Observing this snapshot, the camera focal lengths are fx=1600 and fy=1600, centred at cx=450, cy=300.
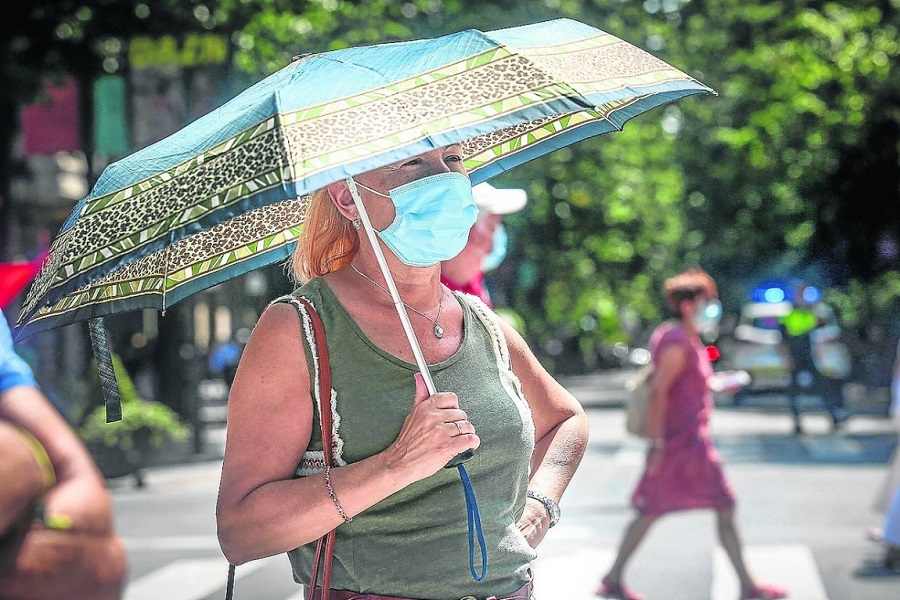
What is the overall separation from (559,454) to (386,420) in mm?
667

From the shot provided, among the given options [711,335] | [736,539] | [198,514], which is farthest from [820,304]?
[736,539]

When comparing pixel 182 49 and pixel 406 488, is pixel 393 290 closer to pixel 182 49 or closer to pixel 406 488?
pixel 406 488

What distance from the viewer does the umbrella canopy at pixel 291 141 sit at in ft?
9.32

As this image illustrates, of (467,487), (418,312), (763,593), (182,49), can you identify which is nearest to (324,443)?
(467,487)

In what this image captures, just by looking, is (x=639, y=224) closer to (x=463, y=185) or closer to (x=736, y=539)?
(x=736, y=539)

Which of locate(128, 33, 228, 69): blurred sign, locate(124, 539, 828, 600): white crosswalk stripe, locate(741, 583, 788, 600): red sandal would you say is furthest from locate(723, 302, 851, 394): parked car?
locate(741, 583, 788, 600): red sandal

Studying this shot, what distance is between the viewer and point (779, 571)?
10289 mm

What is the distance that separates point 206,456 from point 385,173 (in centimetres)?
1756

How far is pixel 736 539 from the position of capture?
30.4 feet

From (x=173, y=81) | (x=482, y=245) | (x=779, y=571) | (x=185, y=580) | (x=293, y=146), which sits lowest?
(x=779, y=571)

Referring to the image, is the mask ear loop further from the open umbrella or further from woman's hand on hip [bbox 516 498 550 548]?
woman's hand on hip [bbox 516 498 550 548]

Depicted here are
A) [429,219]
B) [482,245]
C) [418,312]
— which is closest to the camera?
[429,219]

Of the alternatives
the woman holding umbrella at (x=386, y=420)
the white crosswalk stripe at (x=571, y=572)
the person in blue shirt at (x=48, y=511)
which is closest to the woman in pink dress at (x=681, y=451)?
the white crosswalk stripe at (x=571, y=572)

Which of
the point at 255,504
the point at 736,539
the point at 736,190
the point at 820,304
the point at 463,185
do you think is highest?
the point at 463,185
